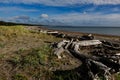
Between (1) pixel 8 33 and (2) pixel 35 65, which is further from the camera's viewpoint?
(1) pixel 8 33

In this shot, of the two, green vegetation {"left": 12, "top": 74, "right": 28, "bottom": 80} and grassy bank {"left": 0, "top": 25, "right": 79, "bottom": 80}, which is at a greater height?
grassy bank {"left": 0, "top": 25, "right": 79, "bottom": 80}

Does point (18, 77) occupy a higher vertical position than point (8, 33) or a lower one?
lower

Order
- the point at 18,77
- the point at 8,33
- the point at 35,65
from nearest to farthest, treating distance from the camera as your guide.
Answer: the point at 18,77
the point at 35,65
the point at 8,33

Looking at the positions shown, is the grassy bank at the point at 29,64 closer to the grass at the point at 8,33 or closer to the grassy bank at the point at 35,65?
the grassy bank at the point at 35,65

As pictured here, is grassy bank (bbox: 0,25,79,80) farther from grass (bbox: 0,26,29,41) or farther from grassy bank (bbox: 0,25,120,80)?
grass (bbox: 0,26,29,41)

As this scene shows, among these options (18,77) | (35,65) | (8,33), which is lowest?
(18,77)

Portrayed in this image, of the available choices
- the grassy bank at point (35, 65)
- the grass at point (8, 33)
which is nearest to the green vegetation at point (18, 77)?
the grassy bank at point (35, 65)

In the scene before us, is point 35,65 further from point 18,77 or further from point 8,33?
point 8,33

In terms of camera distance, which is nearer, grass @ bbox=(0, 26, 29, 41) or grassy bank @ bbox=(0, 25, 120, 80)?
grassy bank @ bbox=(0, 25, 120, 80)

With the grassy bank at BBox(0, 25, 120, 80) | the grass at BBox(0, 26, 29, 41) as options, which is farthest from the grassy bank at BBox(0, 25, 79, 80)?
the grass at BBox(0, 26, 29, 41)

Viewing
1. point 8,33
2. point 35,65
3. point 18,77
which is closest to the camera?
point 18,77

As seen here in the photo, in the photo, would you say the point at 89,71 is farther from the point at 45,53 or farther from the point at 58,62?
the point at 45,53

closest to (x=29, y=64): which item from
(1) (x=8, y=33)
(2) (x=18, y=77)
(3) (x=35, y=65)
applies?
(3) (x=35, y=65)

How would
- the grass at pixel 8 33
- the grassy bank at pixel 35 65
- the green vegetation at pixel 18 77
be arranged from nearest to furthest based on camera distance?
the green vegetation at pixel 18 77, the grassy bank at pixel 35 65, the grass at pixel 8 33
